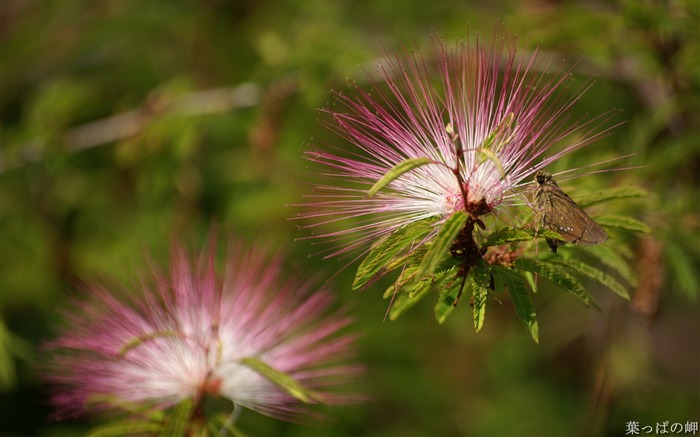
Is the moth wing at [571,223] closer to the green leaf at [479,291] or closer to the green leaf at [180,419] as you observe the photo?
A: the green leaf at [479,291]

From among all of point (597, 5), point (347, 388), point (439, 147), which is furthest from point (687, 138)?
point (347, 388)

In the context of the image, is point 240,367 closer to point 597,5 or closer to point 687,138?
point 687,138

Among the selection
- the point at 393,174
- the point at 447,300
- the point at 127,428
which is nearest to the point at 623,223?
the point at 447,300

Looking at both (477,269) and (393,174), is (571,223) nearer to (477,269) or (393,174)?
(477,269)

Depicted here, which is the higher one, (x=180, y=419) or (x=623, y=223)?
(x=623, y=223)

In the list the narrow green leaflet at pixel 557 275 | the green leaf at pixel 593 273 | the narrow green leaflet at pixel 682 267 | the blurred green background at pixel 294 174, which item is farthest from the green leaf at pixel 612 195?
the narrow green leaflet at pixel 682 267

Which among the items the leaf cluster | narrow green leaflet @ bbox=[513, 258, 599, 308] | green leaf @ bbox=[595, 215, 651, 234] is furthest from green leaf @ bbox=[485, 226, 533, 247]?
green leaf @ bbox=[595, 215, 651, 234]

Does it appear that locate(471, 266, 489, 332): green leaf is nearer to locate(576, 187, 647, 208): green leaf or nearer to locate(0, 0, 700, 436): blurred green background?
locate(576, 187, 647, 208): green leaf
